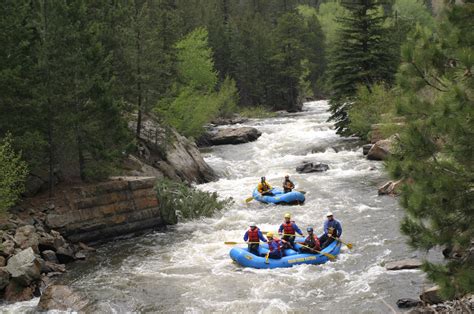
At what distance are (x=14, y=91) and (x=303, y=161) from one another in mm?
17515

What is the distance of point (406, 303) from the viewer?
11.5 m

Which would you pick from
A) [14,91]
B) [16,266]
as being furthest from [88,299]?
[14,91]

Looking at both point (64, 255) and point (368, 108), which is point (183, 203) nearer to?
point (64, 255)

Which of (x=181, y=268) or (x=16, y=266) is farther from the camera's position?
(x=181, y=268)

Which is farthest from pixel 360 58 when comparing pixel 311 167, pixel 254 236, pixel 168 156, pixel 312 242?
pixel 254 236

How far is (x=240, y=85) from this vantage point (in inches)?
2547

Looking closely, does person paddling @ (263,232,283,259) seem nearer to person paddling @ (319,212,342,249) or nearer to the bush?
person paddling @ (319,212,342,249)

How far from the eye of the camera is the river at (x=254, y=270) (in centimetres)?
1243

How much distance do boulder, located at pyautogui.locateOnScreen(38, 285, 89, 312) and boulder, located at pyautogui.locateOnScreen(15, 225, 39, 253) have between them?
8.01 ft

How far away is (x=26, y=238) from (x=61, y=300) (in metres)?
3.41

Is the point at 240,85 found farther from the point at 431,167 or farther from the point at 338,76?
the point at 431,167

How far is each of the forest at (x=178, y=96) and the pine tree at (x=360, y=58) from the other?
93mm

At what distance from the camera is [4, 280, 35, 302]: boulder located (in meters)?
12.9

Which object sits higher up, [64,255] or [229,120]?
[64,255]
